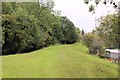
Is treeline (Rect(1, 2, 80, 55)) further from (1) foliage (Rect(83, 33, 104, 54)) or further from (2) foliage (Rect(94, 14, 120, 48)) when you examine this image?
(2) foliage (Rect(94, 14, 120, 48))

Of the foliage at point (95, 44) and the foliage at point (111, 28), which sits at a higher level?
the foliage at point (111, 28)

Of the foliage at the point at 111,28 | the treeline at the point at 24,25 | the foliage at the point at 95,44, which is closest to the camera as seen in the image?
the foliage at the point at 111,28

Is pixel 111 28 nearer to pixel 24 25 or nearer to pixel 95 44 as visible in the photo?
pixel 24 25

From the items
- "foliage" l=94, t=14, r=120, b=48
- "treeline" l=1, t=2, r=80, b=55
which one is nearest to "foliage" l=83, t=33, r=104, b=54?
"treeline" l=1, t=2, r=80, b=55

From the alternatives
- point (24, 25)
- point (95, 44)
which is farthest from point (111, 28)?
point (95, 44)

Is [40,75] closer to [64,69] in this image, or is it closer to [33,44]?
[64,69]

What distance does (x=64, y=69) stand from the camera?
21812mm

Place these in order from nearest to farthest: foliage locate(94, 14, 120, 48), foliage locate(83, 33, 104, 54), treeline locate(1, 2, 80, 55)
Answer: foliage locate(94, 14, 120, 48), treeline locate(1, 2, 80, 55), foliage locate(83, 33, 104, 54)

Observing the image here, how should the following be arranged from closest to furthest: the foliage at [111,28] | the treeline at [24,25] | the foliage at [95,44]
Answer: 1. the foliage at [111,28]
2. the treeline at [24,25]
3. the foliage at [95,44]

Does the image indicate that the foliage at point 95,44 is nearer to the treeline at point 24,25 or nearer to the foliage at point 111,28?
the treeline at point 24,25

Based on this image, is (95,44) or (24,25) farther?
(95,44)

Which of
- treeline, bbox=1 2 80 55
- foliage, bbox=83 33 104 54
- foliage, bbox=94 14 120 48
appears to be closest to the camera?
foliage, bbox=94 14 120 48

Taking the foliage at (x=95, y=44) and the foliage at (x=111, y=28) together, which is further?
the foliage at (x=95, y=44)

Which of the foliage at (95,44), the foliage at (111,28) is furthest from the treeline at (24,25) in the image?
the foliage at (111,28)
